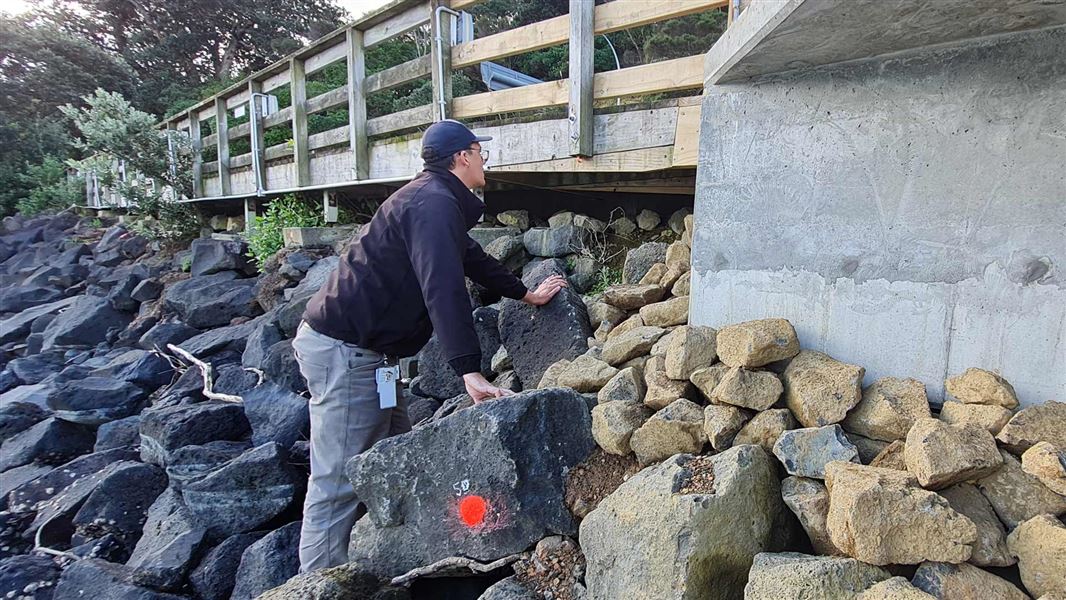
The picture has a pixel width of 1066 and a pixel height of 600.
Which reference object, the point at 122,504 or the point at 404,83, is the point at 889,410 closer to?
the point at 122,504

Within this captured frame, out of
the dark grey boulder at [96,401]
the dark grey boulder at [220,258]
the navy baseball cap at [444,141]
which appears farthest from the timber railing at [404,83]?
the dark grey boulder at [96,401]

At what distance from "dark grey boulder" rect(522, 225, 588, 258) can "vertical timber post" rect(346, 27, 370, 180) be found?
9.02ft

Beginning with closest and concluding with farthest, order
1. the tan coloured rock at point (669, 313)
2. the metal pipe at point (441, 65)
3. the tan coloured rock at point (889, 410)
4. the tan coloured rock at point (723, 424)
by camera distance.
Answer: the tan coloured rock at point (889, 410) < the tan coloured rock at point (723, 424) < the tan coloured rock at point (669, 313) < the metal pipe at point (441, 65)

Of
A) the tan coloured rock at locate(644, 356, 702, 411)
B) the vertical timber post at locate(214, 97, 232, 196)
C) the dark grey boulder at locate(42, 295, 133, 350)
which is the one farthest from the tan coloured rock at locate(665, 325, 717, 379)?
the vertical timber post at locate(214, 97, 232, 196)

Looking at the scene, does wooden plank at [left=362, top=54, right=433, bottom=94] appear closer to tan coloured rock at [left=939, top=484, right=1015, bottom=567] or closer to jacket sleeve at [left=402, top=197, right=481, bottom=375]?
jacket sleeve at [left=402, top=197, right=481, bottom=375]

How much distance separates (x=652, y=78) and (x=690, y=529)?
289 cm

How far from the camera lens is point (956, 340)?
215cm

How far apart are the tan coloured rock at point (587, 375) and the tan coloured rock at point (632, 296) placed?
0.60 metres

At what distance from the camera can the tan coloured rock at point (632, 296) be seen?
130 inches

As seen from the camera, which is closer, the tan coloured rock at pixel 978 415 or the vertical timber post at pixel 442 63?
the tan coloured rock at pixel 978 415

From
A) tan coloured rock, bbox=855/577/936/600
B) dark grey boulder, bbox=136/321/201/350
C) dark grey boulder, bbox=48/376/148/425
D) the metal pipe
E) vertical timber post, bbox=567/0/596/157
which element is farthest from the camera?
dark grey boulder, bbox=136/321/201/350

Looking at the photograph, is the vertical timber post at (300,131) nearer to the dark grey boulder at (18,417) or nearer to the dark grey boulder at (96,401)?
the dark grey boulder at (96,401)

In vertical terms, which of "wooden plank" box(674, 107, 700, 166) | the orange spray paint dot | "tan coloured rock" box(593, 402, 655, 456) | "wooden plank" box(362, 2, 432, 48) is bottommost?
the orange spray paint dot

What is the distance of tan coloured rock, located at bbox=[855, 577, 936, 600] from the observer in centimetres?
144
